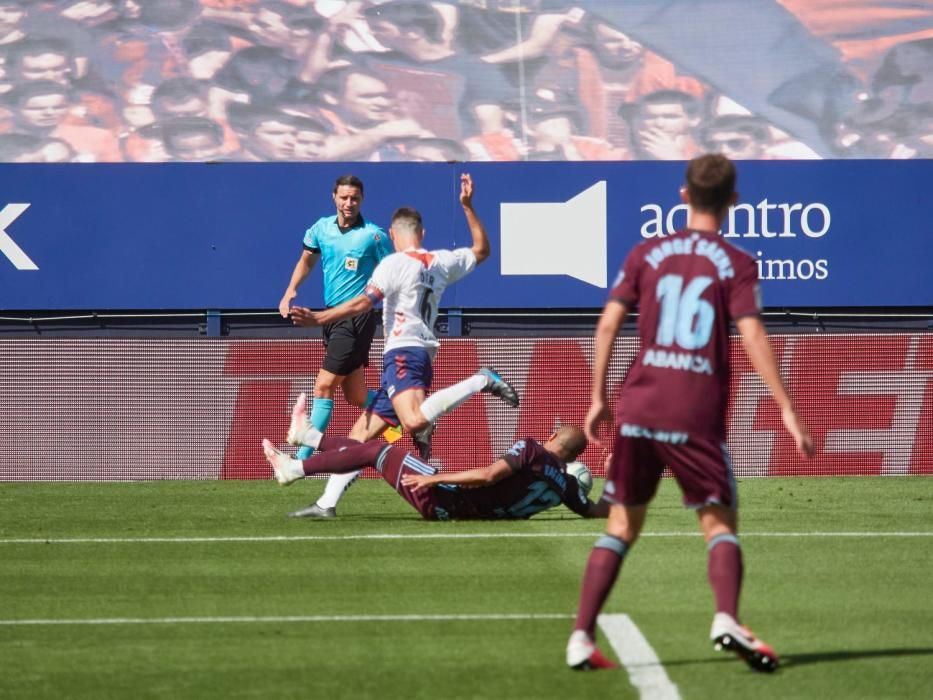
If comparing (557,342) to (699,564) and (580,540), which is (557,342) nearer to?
(580,540)

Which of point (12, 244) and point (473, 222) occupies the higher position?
point (473, 222)

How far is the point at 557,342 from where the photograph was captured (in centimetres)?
1526

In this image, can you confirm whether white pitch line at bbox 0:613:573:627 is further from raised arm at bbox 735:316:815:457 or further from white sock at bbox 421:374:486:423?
white sock at bbox 421:374:486:423

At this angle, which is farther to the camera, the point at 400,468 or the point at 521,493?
the point at 521,493

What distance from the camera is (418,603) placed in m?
7.35

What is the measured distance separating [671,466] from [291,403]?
976cm

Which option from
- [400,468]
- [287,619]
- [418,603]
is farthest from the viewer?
[400,468]

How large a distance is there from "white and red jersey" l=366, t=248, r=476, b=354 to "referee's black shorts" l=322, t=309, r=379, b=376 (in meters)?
1.58

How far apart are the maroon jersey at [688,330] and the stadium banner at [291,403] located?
9.30 meters

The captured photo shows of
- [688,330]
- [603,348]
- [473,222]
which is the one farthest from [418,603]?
[473,222]

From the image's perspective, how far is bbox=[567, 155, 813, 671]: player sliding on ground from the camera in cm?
563

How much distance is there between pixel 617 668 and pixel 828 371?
9.95 meters

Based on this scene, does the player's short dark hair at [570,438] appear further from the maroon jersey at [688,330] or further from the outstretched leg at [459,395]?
the maroon jersey at [688,330]

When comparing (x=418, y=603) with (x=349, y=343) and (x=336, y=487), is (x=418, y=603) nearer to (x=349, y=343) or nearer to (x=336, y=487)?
(x=336, y=487)
